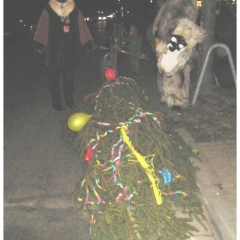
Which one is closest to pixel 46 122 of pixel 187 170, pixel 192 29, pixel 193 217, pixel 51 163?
pixel 51 163

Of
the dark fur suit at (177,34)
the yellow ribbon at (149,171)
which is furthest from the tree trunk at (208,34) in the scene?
the yellow ribbon at (149,171)

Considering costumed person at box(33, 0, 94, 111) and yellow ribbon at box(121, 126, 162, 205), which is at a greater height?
costumed person at box(33, 0, 94, 111)

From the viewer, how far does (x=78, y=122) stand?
5711mm

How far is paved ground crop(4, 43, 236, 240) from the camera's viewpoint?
377 centimetres

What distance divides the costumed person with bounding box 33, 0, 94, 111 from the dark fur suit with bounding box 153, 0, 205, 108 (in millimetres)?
1556

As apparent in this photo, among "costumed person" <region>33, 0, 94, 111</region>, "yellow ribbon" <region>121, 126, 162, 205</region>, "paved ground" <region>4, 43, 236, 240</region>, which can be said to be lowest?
"paved ground" <region>4, 43, 236, 240</region>

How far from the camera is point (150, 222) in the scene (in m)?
3.60

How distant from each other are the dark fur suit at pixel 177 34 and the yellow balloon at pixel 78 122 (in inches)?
63.8

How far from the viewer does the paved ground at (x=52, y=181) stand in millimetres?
3770

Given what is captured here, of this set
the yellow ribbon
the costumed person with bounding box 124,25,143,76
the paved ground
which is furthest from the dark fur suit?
the costumed person with bounding box 124,25,143,76

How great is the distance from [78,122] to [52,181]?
1.10 metres

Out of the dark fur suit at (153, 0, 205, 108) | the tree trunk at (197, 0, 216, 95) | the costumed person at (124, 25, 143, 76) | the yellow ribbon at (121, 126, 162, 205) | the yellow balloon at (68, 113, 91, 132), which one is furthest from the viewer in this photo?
the costumed person at (124, 25, 143, 76)

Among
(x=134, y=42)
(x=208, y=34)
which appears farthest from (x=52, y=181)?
(x=134, y=42)

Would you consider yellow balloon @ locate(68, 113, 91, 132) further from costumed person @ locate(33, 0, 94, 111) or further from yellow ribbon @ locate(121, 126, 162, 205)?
costumed person @ locate(33, 0, 94, 111)
